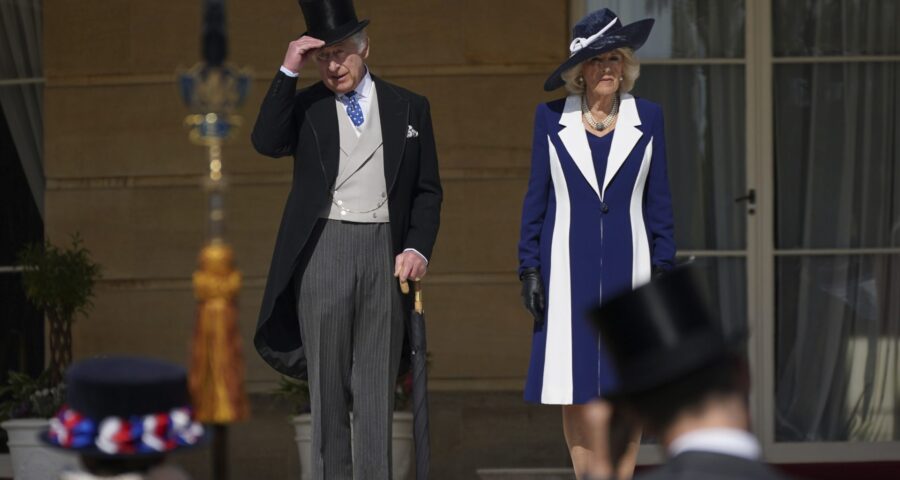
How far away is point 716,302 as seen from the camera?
27.1 ft

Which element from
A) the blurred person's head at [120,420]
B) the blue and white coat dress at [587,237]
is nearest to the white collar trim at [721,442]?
the blurred person's head at [120,420]

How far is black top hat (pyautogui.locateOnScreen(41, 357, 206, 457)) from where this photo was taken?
3.08 meters

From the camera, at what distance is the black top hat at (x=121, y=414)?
10.1 ft

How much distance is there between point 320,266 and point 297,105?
504mm

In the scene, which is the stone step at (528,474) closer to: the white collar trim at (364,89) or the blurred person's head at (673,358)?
the white collar trim at (364,89)

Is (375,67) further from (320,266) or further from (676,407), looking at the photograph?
(676,407)

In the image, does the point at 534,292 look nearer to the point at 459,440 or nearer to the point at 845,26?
the point at 459,440

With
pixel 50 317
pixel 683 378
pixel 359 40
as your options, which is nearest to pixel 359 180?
pixel 359 40

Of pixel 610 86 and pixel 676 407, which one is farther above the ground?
pixel 610 86

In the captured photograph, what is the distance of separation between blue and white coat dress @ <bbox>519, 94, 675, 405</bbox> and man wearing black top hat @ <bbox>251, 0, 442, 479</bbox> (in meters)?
0.41

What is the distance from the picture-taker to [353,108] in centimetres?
554

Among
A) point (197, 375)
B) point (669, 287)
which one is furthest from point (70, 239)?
point (669, 287)

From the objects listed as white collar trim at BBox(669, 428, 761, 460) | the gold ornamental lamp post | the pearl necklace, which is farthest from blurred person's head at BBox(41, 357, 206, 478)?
the pearl necklace

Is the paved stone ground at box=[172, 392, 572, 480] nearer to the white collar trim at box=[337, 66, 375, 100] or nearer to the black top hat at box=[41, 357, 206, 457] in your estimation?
the white collar trim at box=[337, 66, 375, 100]
